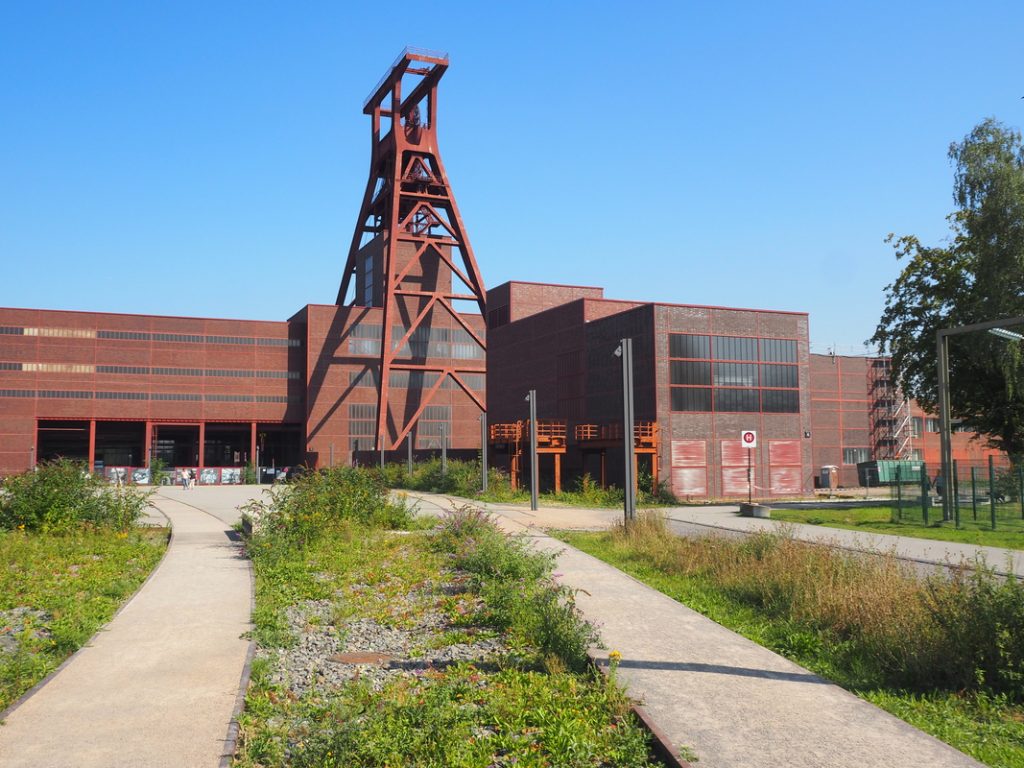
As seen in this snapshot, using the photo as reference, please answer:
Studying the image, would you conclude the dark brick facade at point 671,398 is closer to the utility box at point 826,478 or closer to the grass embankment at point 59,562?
the utility box at point 826,478

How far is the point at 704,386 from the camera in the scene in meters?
41.6

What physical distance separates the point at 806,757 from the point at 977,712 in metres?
2.24

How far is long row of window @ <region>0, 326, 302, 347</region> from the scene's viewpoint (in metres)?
67.6

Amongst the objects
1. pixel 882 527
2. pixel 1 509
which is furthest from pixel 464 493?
pixel 1 509

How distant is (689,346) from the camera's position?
41438 mm

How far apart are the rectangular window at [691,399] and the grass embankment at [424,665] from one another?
87.1 feet

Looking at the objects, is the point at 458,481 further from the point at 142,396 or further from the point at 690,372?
the point at 142,396

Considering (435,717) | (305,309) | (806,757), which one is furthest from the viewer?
(305,309)

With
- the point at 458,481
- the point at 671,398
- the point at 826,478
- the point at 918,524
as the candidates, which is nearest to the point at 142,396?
the point at 458,481

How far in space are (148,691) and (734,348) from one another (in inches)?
1487

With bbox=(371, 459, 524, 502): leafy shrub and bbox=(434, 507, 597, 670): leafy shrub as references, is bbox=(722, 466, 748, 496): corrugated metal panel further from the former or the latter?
bbox=(434, 507, 597, 670): leafy shrub

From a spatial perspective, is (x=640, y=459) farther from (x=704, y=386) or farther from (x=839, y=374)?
(x=839, y=374)

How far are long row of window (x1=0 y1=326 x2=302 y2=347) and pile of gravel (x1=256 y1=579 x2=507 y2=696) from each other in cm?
6484

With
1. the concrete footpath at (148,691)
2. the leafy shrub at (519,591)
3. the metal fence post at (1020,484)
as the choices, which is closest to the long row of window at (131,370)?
→ the leafy shrub at (519,591)
